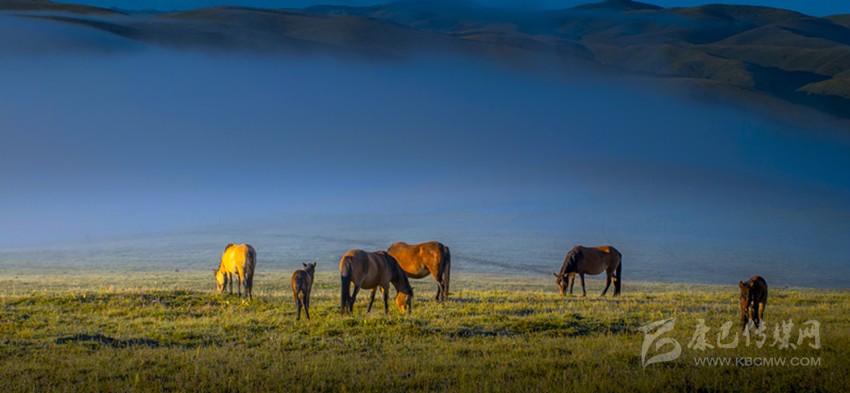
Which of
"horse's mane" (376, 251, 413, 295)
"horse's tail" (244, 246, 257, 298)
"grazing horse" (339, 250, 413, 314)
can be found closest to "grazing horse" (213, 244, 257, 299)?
"horse's tail" (244, 246, 257, 298)

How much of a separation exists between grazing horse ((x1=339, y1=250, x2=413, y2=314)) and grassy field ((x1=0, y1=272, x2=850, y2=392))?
522mm

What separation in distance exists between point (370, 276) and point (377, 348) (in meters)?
4.54

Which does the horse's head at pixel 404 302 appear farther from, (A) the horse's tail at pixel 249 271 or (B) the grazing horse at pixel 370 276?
(A) the horse's tail at pixel 249 271

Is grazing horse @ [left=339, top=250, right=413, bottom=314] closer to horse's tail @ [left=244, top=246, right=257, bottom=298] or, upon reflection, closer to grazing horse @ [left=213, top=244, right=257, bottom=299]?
grazing horse @ [left=213, top=244, right=257, bottom=299]

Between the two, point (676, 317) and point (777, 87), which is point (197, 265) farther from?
point (777, 87)

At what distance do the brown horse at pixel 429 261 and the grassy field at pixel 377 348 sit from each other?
1.44 metres

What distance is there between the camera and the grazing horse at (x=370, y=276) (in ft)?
57.6

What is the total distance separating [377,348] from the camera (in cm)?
1364

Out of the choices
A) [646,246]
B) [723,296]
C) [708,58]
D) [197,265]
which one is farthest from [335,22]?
[723,296]

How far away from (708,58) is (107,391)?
199421 mm

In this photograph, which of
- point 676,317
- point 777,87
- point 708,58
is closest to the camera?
point 676,317

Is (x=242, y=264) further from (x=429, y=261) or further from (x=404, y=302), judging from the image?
(x=404, y=302)

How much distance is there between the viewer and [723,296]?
981 inches

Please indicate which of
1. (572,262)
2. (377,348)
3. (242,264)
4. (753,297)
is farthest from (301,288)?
(572,262)
